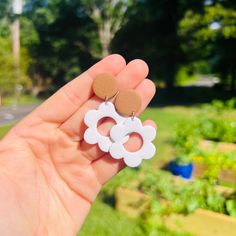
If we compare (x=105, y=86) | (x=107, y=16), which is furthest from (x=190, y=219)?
(x=107, y=16)

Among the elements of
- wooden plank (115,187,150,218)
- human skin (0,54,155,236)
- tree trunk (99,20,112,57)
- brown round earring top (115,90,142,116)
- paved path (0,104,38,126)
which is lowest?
paved path (0,104,38,126)

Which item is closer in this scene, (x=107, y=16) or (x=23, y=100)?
(x=23, y=100)

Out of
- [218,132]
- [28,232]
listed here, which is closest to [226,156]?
[218,132]

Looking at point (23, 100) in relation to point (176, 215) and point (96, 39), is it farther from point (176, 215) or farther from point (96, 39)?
point (176, 215)

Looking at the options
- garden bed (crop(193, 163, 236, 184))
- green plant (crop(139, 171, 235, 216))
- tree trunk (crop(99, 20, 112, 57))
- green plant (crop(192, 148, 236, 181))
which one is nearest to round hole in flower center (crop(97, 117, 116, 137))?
green plant (crop(139, 171, 235, 216))

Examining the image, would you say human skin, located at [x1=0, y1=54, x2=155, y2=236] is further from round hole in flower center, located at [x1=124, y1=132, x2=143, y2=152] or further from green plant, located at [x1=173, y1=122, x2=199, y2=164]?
green plant, located at [x1=173, y1=122, x2=199, y2=164]

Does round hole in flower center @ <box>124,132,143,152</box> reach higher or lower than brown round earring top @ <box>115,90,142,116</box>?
lower

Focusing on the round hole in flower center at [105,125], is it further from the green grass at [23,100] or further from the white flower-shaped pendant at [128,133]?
the green grass at [23,100]

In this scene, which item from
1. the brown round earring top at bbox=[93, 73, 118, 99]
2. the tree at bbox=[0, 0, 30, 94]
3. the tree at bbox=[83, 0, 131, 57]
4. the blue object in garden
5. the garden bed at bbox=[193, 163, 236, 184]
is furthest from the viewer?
the tree at bbox=[83, 0, 131, 57]
